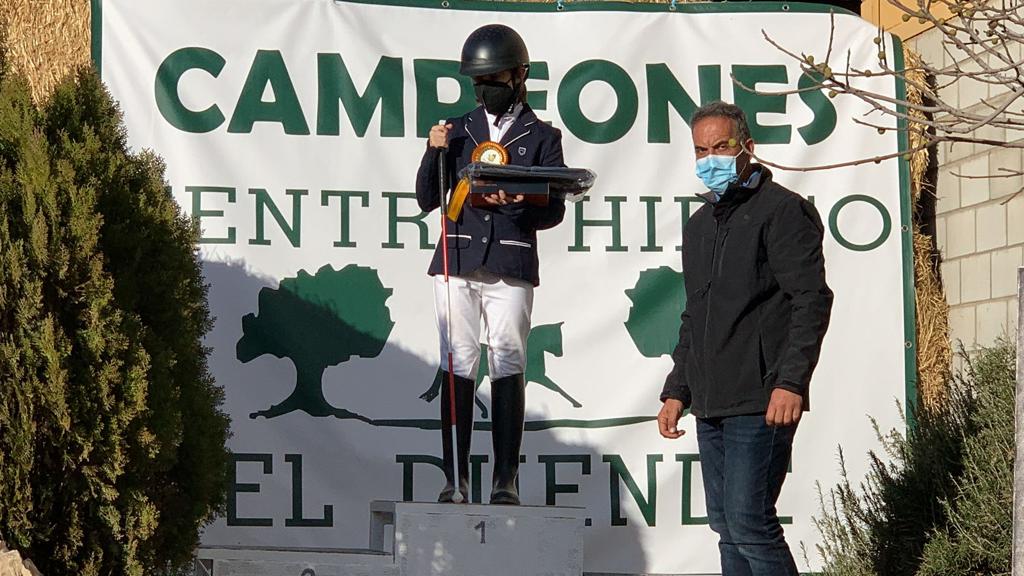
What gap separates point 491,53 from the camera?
4699 mm

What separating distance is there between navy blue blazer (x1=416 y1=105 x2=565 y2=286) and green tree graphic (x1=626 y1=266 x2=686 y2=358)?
1478 millimetres

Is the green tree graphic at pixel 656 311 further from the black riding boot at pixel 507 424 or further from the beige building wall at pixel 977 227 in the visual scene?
the black riding boot at pixel 507 424

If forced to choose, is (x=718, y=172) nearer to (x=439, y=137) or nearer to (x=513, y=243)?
(x=513, y=243)

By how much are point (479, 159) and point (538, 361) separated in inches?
63.5

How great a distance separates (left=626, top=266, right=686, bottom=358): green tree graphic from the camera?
6.21 m

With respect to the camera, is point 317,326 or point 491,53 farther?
point 317,326

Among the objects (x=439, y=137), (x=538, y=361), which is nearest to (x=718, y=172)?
(x=439, y=137)

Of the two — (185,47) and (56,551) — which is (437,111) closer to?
(185,47)

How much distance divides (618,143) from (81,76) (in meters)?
2.95

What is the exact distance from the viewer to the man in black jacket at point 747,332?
3504mm

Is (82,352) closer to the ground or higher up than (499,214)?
closer to the ground

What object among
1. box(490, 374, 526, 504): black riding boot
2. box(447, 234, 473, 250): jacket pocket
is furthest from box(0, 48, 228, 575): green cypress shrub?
box(490, 374, 526, 504): black riding boot

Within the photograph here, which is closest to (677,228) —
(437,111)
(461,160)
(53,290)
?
(437,111)

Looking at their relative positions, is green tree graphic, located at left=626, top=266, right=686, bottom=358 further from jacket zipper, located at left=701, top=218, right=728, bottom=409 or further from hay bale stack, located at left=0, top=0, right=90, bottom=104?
hay bale stack, located at left=0, top=0, right=90, bottom=104
